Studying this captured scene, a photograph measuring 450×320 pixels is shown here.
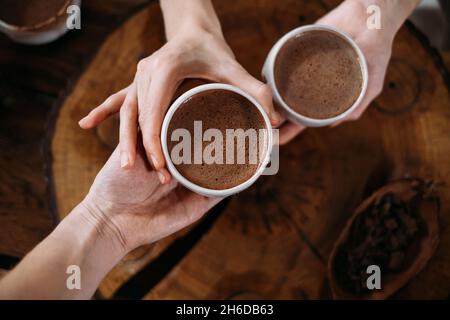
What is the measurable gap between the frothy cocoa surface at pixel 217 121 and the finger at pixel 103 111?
23cm

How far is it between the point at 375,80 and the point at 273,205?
418mm

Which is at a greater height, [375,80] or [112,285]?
[375,80]

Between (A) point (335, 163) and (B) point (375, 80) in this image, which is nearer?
(B) point (375, 80)

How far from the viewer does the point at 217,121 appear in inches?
34.0

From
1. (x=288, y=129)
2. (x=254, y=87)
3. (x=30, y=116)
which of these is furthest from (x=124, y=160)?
(x=30, y=116)

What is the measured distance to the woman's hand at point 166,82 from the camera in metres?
0.86

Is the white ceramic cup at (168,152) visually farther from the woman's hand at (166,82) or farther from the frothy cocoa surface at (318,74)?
the frothy cocoa surface at (318,74)

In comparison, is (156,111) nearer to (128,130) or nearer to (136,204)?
(128,130)

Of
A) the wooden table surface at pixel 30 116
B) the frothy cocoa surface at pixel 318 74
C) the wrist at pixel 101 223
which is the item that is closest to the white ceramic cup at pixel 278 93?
the frothy cocoa surface at pixel 318 74

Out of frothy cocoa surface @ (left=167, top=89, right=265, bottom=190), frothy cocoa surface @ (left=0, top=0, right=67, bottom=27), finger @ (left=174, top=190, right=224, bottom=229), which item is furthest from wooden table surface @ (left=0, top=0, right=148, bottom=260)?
frothy cocoa surface @ (left=167, top=89, right=265, bottom=190)

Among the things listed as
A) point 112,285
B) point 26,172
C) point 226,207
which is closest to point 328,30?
point 226,207

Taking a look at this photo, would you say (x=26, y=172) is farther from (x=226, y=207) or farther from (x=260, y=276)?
(x=260, y=276)

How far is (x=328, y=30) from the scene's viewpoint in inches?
39.7

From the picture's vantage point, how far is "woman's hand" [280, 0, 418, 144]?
1.08 m
